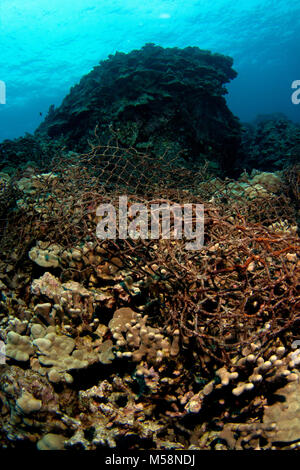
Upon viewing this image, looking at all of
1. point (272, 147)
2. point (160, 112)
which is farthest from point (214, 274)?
point (272, 147)

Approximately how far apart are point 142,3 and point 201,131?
4133 centimetres

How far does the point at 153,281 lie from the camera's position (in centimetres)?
237

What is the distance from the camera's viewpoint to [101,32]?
41.7 meters

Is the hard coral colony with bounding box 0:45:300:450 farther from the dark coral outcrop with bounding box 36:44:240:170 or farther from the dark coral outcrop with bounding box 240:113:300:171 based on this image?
the dark coral outcrop with bounding box 240:113:300:171

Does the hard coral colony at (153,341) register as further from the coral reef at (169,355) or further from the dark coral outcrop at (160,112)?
the dark coral outcrop at (160,112)

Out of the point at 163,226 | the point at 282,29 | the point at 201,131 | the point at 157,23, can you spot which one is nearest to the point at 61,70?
the point at 157,23

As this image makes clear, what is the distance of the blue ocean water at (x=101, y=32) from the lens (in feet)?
120

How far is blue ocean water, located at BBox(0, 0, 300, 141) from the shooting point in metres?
36.7

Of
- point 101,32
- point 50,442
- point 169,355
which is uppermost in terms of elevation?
point 101,32

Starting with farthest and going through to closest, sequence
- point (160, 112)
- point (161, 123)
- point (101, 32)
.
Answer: point (101, 32) → point (160, 112) → point (161, 123)

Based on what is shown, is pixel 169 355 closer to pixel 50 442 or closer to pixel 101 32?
pixel 50 442

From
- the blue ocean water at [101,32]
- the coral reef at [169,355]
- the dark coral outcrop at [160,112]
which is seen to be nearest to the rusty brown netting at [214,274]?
the coral reef at [169,355]

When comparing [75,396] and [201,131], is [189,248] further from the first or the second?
[201,131]
